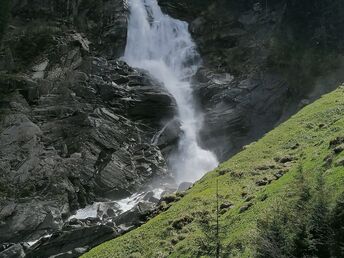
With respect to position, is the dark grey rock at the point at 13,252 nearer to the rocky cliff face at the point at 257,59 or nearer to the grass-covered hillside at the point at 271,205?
the grass-covered hillside at the point at 271,205

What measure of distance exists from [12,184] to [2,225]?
5622 millimetres

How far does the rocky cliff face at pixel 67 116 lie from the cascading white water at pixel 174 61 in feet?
7.35

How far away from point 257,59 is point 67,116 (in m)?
27.6

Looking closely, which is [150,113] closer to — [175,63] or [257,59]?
[175,63]

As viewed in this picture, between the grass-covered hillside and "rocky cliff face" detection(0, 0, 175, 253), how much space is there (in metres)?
16.8

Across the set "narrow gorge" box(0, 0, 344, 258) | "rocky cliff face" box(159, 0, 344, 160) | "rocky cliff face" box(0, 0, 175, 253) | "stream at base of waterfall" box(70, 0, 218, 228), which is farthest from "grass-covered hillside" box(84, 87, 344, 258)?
"rocky cliff face" box(159, 0, 344, 160)

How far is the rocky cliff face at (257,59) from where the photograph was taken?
206 ft

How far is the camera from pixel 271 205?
22.2 meters

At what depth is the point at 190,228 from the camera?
91.5 feet

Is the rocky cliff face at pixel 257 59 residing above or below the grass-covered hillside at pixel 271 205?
above

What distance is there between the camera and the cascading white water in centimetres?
5947

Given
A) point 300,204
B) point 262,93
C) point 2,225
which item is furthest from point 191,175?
point 300,204

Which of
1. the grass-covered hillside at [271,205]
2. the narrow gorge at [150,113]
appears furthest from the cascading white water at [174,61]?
the grass-covered hillside at [271,205]

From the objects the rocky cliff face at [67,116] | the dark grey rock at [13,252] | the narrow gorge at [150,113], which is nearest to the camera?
the narrow gorge at [150,113]
